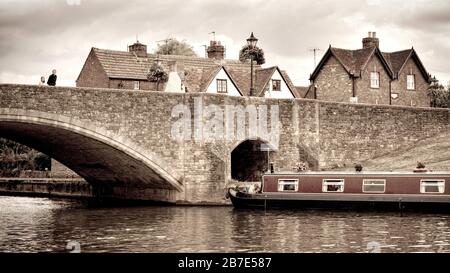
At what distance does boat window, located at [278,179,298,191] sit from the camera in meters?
26.1

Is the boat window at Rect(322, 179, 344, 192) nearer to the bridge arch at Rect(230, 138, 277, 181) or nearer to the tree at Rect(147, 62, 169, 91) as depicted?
the bridge arch at Rect(230, 138, 277, 181)

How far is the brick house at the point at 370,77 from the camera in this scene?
4247cm

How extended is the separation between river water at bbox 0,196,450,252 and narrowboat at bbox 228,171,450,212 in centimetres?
67

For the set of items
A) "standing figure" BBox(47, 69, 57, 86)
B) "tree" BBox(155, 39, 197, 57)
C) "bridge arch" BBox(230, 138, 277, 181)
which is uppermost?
"tree" BBox(155, 39, 197, 57)

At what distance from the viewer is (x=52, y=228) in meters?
21.2

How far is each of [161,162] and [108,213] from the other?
10.7 ft

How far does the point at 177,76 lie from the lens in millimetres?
42219

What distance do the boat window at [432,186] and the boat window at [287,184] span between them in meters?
4.64

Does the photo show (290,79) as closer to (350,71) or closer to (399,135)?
(350,71)

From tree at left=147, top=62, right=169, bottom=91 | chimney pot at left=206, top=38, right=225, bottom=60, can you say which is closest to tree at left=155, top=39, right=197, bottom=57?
chimney pot at left=206, top=38, right=225, bottom=60

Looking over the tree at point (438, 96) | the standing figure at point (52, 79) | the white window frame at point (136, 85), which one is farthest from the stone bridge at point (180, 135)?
the tree at point (438, 96)

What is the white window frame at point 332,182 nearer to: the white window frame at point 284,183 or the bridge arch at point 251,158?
the white window frame at point 284,183

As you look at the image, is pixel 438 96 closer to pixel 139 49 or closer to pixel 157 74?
pixel 139 49
